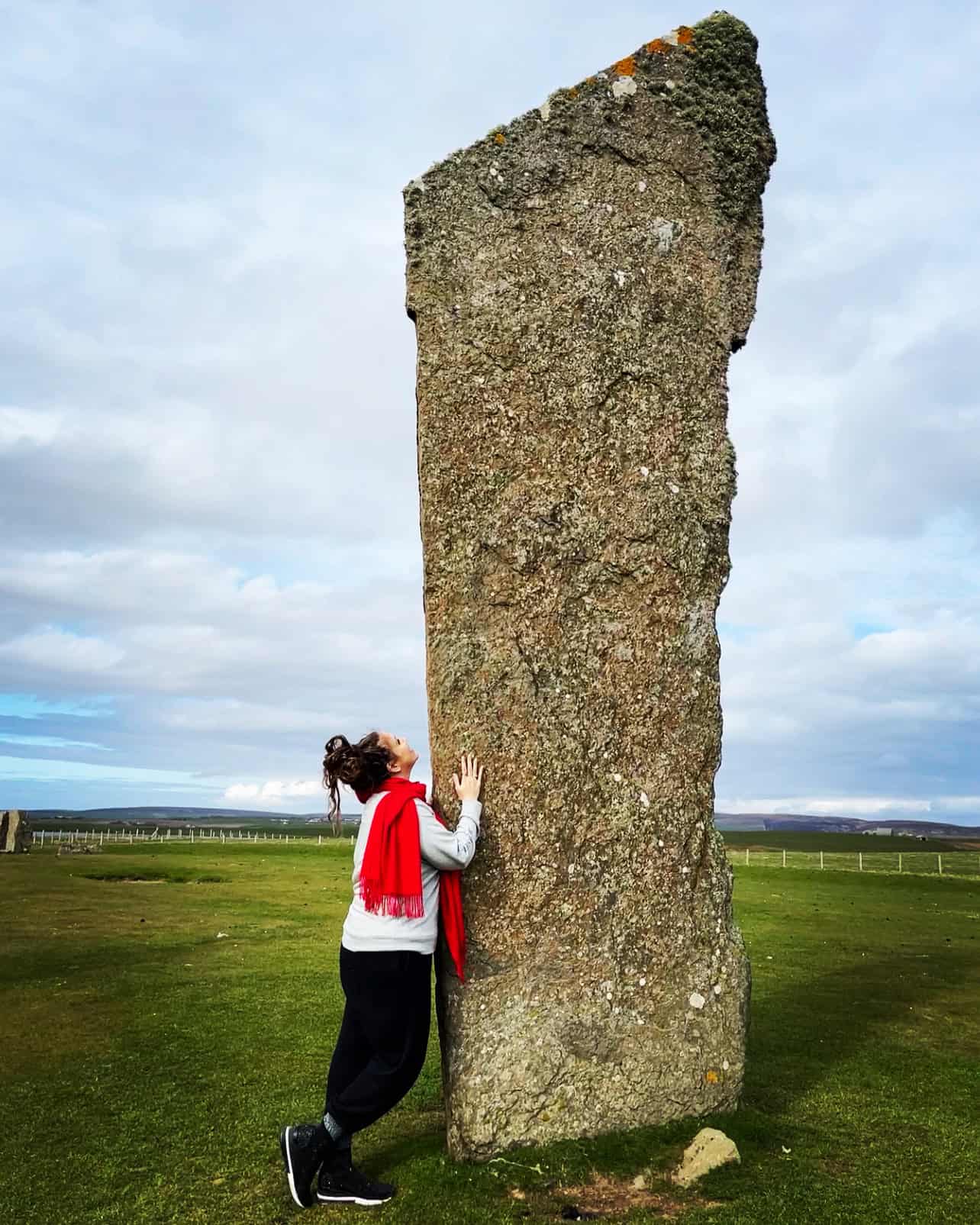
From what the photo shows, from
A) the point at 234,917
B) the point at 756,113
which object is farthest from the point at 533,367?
the point at 234,917

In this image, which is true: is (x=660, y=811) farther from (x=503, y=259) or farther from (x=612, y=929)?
(x=503, y=259)

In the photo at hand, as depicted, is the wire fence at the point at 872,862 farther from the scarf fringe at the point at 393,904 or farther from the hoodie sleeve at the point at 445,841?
the scarf fringe at the point at 393,904

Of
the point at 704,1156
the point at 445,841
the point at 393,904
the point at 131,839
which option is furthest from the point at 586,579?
the point at 131,839

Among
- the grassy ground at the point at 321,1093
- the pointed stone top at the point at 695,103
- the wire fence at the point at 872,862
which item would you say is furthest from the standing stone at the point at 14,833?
the pointed stone top at the point at 695,103

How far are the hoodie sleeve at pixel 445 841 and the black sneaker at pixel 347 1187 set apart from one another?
179 cm

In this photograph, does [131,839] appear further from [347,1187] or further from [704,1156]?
[704,1156]

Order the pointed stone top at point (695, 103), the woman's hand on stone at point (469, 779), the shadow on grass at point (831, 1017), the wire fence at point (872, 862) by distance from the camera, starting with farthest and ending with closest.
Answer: the wire fence at point (872, 862)
the shadow on grass at point (831, 1017)
the pointed stone top at point (695, 103)
the woman's hand on stone at point (469, 779)

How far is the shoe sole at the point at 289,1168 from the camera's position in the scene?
5324mm

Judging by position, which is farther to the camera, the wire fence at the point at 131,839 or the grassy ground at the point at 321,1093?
the wire fence at the point at 131,839

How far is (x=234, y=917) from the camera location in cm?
1742

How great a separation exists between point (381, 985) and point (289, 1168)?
1122mm

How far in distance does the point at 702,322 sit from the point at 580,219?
1160 millimetres

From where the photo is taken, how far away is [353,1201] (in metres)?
5.40

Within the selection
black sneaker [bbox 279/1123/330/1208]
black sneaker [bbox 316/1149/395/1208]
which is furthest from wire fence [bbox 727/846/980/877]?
black sneaker [bbox 279/1123/330/1208]
